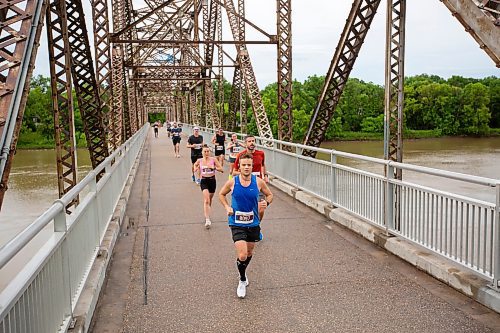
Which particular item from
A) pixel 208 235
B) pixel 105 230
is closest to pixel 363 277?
pixel 208 235

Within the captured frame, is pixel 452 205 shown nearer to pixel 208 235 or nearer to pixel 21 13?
pixel 208 235

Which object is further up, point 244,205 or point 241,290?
point 244,205

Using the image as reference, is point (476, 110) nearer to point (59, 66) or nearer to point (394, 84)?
point (394, 84)

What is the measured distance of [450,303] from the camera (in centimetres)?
490

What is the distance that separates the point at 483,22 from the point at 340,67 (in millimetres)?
5475

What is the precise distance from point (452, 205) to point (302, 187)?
5.83 meters

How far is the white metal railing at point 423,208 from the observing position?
15.6ft

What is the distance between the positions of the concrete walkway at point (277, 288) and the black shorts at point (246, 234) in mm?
558

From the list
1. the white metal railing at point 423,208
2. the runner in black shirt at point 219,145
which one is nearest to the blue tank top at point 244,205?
the white metal railing at point 423,208

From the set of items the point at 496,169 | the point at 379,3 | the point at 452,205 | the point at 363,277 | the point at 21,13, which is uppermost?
the point at 379,3

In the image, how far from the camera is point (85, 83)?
10328 mm

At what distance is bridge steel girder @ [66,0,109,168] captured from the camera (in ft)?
29.8

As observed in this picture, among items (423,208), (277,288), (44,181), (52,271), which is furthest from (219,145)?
(44,181)

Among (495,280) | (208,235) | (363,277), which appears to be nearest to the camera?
(495,280)
